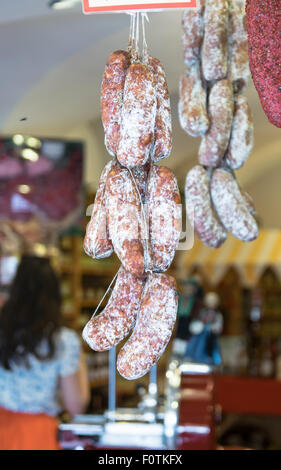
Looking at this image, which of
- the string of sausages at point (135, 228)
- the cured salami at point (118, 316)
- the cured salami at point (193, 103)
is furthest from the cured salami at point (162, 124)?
the cured salami at point (193, 103)

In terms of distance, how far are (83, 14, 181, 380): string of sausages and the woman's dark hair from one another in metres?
1.68

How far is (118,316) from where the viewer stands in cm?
118

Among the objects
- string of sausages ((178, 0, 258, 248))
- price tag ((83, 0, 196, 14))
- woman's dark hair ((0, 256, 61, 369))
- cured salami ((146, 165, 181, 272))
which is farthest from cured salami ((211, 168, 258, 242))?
woman's dark hair ((0, 256, 61, 369))

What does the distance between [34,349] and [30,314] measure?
0.49 feet

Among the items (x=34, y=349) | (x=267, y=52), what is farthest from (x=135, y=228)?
(x=34, y=349)

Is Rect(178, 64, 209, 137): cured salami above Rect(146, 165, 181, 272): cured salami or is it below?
above

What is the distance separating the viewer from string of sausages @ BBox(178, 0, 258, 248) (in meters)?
1.58

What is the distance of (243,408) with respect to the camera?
205 inches

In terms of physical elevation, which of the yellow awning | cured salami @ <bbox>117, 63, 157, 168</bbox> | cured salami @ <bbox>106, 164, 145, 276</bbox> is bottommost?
cured salami @ <bbox>106, 164, 145, 276</bbox>

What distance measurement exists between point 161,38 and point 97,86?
95 centimetres

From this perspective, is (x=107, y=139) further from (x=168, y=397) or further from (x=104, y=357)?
(x=104, y=357)

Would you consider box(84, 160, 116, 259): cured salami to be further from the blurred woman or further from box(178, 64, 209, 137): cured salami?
the blurred woman

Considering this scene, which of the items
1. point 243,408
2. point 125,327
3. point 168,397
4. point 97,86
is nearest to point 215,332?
point 168,397
